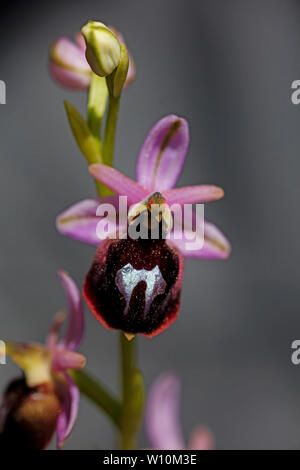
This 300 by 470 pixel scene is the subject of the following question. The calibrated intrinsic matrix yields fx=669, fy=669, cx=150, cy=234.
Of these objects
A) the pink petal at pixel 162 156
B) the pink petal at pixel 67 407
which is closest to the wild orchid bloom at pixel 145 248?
the pink petal at pixel 162 156

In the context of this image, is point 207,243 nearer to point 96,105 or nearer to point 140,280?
point 140,280

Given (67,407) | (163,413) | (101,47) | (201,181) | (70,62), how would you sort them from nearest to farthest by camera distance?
(101,47) < (67,407) < (70,62) < (163,413) < (201,181)

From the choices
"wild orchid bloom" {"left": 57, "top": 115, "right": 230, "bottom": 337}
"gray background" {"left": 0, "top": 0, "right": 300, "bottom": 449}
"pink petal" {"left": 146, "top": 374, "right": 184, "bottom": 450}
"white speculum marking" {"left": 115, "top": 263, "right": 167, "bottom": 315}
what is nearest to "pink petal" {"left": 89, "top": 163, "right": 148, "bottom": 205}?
"wild orchid bloom" {"left": 57, "top": 115, "right": 230, "bottom": 337}

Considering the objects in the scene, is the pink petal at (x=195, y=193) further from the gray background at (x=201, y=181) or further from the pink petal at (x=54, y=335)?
the gray background at (x=201, y=181)

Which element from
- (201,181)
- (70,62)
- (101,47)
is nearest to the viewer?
(101,47)

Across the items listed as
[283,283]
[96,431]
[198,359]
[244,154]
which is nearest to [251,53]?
[244,154]

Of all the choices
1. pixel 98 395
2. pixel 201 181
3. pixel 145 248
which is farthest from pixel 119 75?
pixel 201 181

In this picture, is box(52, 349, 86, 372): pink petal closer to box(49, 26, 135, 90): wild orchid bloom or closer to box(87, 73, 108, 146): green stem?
box(87, 73, 108, 146): green stem
